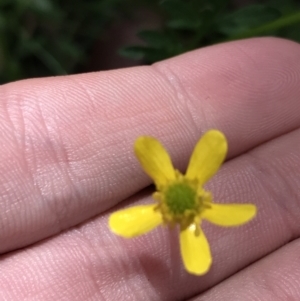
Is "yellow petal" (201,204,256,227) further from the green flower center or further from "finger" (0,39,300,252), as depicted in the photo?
"finger" (0,39,300,252)

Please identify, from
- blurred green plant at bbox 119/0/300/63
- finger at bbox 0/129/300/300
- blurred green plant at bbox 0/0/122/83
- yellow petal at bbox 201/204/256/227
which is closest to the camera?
yellow petal at bbox 201/204/256/227

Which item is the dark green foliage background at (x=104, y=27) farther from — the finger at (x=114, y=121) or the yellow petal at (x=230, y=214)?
the yellow petal at (x=230, y=214)

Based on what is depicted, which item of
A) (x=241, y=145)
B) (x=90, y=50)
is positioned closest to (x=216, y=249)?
(x=241, y=145)

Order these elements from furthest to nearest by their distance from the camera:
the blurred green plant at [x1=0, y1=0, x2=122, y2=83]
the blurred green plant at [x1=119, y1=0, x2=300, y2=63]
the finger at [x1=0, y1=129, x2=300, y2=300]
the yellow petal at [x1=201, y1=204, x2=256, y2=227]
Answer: the blurred green plant at [x1=0, y1=0, x2=122, y2=83] < the blurred green plant at [x1=119, y1=0, x2=300, y2=63] < the finger at [x1=0, y1=129, x2=300, y2=300] < the yellow petal at [x1=201, y1=204, x2=256, y2=227]

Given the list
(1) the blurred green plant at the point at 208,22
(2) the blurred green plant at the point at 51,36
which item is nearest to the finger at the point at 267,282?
(1) the blurred green plant at the point at 208,22

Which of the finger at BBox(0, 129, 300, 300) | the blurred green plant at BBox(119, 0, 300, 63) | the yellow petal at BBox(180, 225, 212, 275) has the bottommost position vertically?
the finger at BBox(0, 129, 300, 300)

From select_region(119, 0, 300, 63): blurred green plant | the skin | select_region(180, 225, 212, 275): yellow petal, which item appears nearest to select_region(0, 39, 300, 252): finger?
the skin
